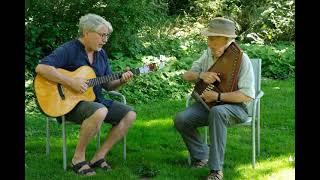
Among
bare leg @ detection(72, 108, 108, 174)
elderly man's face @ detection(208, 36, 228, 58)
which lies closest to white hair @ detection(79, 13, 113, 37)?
bare leg @ detection(72, 108, 108, 174)

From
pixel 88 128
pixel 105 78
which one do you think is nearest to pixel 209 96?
pixel 105 78

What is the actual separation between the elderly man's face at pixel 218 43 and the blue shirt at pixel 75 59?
972 mm

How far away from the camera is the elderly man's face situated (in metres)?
4.48

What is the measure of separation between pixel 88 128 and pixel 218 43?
4.09 ft

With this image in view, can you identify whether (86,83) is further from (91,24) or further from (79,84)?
(91,24)

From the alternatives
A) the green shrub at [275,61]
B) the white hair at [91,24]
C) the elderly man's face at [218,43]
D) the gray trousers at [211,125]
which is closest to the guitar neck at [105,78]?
the white hair at [91,24]

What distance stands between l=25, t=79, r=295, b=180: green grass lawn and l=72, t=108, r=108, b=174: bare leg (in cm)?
15

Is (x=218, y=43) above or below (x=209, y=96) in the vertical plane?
above

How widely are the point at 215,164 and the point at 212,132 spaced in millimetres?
247

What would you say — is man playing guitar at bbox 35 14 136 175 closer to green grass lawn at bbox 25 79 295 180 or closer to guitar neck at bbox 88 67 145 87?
guitar neck at bbox 88 67 145 87

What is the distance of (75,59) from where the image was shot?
4.64 metres

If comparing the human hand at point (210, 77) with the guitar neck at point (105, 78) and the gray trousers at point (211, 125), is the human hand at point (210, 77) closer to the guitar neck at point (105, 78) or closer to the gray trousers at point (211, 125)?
the gray trousers at point (211, 125)

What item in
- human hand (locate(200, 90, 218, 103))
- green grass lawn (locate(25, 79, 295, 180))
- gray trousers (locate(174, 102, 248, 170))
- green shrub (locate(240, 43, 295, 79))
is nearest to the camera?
gray trousers (locate(174, 102, 248, 170))
